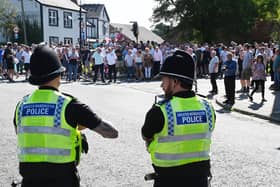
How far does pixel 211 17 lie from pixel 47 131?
5066 cm

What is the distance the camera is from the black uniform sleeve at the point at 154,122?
3.18 meters

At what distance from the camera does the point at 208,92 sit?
1842 centimetres

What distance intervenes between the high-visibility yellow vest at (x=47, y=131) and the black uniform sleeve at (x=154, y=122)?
0.53m

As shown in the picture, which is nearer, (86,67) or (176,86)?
(176,86)

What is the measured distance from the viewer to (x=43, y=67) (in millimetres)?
3209

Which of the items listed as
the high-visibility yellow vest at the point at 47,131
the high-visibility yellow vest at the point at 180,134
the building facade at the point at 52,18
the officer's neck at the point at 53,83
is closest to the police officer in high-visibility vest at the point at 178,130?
the high-visibility yellow vest at the point at 180,134

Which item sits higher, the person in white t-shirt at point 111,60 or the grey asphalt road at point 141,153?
the person in white t-shirt at point 111,60

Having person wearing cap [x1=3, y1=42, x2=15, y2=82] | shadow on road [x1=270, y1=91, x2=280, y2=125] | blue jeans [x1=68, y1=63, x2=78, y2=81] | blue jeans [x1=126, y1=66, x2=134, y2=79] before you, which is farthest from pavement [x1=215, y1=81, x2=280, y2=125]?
person wearing cap [x1=3, y1=42, x2=15, y2=82]

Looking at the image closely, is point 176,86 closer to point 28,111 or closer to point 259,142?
point 28,111

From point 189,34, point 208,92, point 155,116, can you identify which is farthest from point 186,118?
point 189,34

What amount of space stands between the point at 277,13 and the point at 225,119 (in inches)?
Result: 1953

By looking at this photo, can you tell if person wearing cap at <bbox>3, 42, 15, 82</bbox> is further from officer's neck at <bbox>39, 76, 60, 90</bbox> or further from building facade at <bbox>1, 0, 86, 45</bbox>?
building facade at <bbox>1, 0, 86, 45</bbox>

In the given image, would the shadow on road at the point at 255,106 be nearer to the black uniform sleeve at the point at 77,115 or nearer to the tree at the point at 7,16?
the black uniform sleeve at the point at 77,115

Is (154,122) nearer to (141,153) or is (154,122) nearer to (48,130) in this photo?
(48,130)
